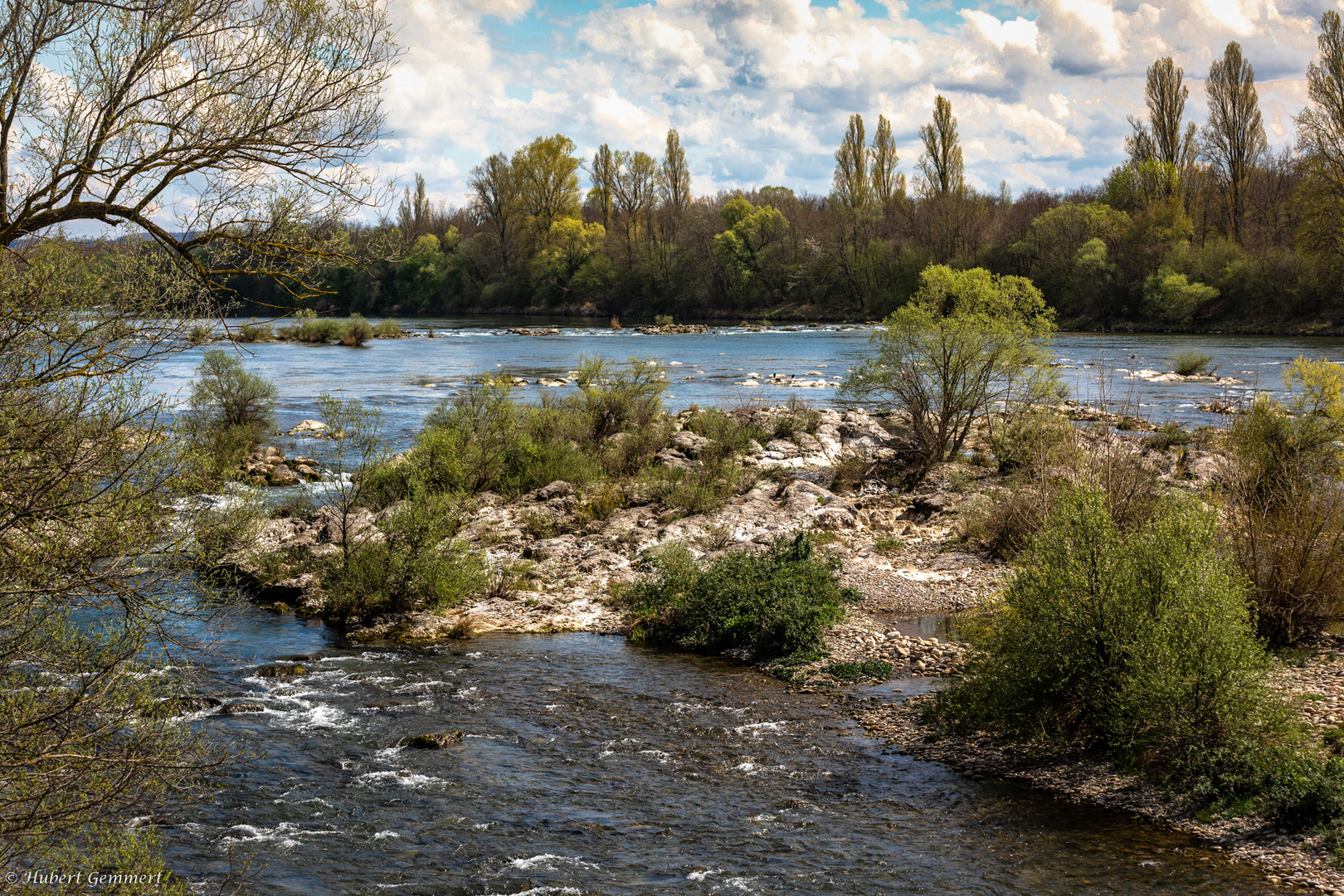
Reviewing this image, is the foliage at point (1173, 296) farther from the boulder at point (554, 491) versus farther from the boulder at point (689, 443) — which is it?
the boulder at point (554, 491)

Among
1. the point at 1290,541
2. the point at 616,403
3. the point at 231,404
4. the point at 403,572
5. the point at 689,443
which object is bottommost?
the point at 403,572

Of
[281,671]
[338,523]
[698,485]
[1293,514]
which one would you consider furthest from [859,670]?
[338,523]

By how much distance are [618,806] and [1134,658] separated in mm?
4568

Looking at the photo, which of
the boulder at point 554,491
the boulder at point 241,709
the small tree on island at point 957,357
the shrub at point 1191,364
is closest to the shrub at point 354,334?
the boulder at point 554,491

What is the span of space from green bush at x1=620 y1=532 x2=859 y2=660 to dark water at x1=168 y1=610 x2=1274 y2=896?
3.31 ft

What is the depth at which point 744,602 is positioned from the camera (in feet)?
40.1

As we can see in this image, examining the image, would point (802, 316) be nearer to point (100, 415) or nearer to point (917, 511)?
point (917, 511)

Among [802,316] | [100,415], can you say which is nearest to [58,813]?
[100,415]

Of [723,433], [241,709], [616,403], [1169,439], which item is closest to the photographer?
[241,709]

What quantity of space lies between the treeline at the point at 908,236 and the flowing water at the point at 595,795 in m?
32.2

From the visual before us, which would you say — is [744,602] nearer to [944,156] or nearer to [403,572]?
[403,572]

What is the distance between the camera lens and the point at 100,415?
5.05m

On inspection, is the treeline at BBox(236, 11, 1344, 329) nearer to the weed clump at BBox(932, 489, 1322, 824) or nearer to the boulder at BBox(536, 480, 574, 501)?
the boulder at BBox(536, 480, 574, 501)

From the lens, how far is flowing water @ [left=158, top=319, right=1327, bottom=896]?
6801 mm
